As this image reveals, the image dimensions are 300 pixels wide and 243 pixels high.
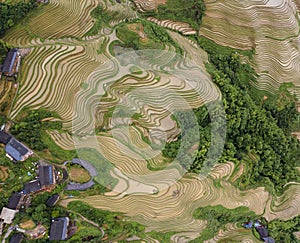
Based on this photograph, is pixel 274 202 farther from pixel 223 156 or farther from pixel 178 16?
pixel 178 16

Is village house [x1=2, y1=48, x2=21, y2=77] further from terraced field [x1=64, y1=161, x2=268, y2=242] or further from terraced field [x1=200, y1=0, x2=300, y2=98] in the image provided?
terraced field [x1=200, y1=0, x2=300, y2=98]

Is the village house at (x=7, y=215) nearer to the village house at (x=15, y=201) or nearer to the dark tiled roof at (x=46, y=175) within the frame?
the village house at (x=15, y=201)

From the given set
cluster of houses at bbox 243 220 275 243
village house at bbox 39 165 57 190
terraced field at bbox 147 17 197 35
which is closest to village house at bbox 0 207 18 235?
village house at bbox 39 165 57 190

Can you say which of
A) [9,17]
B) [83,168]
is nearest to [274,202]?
[83,168]

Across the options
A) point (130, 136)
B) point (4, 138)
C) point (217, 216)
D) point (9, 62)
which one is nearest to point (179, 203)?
point (217, 216)

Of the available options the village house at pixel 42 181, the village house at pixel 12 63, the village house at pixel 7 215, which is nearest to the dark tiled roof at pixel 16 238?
the village house at pixel 7 215

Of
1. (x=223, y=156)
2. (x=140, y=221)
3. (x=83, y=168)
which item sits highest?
(x=83, y=168)
